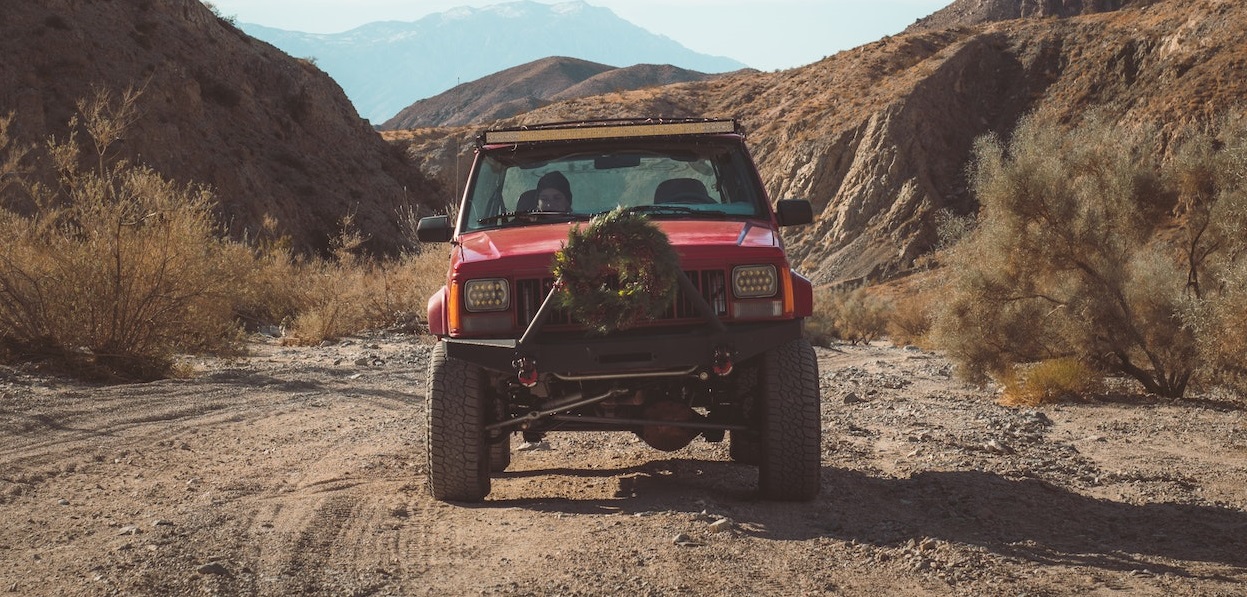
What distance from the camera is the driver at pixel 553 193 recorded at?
743 cm

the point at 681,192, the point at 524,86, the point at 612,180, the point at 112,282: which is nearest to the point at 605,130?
the point at 612,180

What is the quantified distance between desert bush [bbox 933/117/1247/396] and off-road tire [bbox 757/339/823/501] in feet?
29.7

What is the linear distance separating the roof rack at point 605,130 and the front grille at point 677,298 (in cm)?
155

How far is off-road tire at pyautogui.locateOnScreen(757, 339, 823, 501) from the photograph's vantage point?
6.41 meters

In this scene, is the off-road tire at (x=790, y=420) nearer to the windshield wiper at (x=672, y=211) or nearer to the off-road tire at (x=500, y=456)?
the windshield wiper at (x=672, y=211)

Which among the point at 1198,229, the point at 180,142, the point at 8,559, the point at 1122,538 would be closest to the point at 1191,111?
the point at 1198,229

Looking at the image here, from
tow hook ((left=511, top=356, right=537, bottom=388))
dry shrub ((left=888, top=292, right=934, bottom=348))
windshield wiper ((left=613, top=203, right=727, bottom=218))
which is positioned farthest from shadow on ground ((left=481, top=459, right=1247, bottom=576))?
dry shrub ((left=888, top=292, right=934, bottom=348))

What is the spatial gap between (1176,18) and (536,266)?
171 feet

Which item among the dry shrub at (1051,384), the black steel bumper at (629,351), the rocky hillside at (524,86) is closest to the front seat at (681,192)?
the black steel bumper at (629,351)

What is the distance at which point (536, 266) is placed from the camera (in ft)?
20.5

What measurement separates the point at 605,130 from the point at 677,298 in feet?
5.38

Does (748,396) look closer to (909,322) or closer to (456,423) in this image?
(456,423)

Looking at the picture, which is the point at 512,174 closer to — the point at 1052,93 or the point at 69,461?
the point at 69,461

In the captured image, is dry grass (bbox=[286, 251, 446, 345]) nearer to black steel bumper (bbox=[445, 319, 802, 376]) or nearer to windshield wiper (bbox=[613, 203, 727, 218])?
windshield wiper (bbox=[613, 203, 727, 218])
